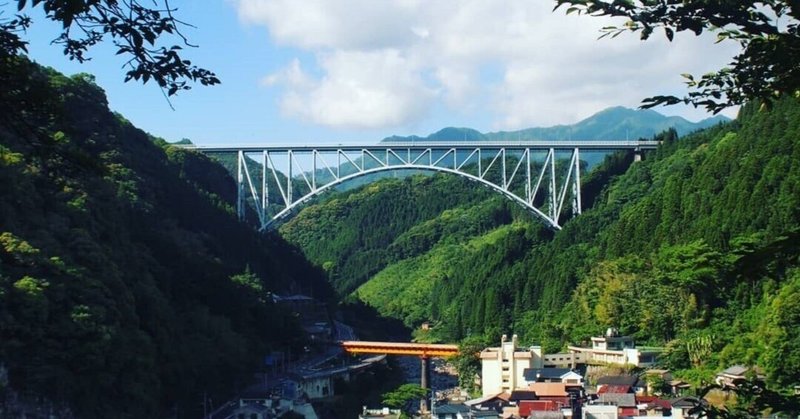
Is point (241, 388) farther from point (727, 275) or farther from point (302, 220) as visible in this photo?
point (302, 220)

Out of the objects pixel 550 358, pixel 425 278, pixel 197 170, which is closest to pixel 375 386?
pixel 550 358

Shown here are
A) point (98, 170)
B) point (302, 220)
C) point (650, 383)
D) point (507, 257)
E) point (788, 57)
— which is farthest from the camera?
point (302, 220)

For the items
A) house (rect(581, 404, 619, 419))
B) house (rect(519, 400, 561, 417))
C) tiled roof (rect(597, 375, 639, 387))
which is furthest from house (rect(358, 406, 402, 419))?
house (rect(581, 404, 619, 419))

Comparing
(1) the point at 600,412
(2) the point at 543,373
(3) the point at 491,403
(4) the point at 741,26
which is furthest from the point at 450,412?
(4) the point at 741,26

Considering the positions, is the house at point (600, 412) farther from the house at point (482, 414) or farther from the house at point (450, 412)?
the house at point (450, 412)

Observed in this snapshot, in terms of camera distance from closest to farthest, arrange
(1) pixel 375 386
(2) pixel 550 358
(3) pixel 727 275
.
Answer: (3) pixel 727 275 < (2) pixel 550 358 < (1) pixel 375 386

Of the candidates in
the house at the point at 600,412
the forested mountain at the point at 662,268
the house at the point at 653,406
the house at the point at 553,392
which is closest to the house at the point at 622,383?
the house at the point at 553,392

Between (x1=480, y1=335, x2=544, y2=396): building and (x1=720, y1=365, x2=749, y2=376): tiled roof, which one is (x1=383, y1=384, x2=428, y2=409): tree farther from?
(x1=720, y1=365, x2=749, y2=376): tiled roof

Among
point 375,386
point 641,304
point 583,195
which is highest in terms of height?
point 583,195
